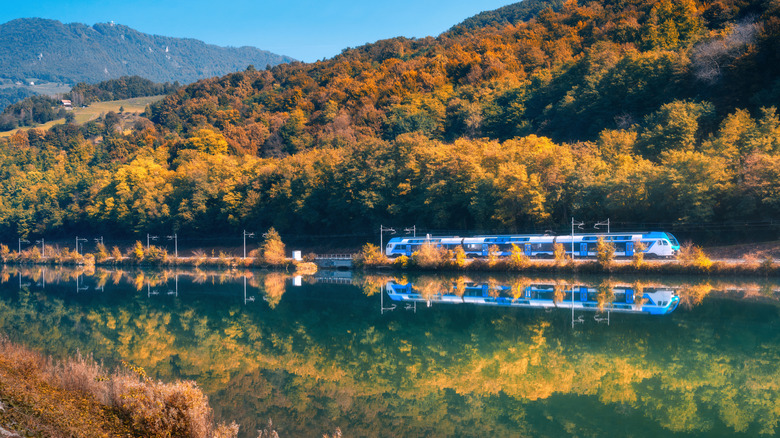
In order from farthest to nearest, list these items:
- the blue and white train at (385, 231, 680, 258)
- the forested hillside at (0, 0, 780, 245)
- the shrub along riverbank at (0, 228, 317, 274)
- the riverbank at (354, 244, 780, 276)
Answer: the shrub along riverbank at (0, 228, 317, 274) → the forested hillside at (0, 0, 780, 245) → the blue and white train at (385, 231, 680, 258) → the riverbank at (354, 244, 780, 276)

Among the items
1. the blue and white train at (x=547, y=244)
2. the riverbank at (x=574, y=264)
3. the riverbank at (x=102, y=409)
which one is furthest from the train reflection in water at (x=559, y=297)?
the riverbank at (x=102, y=409)

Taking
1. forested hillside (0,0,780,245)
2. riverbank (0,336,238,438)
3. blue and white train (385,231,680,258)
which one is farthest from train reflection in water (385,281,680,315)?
riverbank (0,336,238,438)

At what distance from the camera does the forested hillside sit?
51.1 metres

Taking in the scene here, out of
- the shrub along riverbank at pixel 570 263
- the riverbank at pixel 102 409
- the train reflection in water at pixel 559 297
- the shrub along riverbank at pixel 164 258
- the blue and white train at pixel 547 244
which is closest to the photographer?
the riverbank at pixel 102 409

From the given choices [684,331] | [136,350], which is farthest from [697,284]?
[136,350]

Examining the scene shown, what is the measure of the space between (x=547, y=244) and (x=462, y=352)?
1280 inches

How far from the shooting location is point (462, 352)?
20.0 m

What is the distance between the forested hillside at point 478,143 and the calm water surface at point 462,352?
15256 millimetres

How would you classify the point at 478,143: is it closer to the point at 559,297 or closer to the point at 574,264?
the point at 574,264

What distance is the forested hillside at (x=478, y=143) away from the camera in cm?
5112

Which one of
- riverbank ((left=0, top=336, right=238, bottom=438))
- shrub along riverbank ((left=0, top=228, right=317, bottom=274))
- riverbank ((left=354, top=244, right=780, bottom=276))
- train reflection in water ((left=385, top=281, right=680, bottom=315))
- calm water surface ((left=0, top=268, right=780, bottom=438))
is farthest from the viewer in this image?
shrub along riverbank ((left=0, top=228, right=317, bottom=274))

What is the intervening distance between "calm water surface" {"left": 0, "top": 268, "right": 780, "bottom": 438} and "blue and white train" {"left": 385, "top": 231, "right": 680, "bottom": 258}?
6589mm

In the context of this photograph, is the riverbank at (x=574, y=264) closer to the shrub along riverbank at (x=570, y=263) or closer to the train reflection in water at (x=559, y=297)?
the shrub along riverbank at (x=570, y=263)

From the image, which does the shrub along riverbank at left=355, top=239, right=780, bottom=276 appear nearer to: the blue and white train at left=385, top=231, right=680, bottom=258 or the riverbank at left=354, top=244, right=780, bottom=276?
the riverbank at left=354, top=244, right=780, bottom=276
